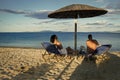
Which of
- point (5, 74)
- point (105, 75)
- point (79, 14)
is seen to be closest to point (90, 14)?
point (79, 14)

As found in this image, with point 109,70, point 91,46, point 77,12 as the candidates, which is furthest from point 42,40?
point 109,70

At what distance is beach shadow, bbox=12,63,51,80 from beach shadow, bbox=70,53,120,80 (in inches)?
35.3

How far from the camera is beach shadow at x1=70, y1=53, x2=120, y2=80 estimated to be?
6582mm

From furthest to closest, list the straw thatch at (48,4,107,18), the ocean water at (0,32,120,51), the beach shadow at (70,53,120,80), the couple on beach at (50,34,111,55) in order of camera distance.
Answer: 1. the ocean water at (0,32,120,51)
2. the couple on beach at (50,34,111,55)
3. the straw thatch at (48,4,107,18)
4. the beach shadow at (70,53,120,80)

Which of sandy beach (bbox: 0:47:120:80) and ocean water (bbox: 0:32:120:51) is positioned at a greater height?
sandy beach (bbox: 0:47:120:80)

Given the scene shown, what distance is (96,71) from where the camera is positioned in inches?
289

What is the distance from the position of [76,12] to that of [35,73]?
11.1 ft

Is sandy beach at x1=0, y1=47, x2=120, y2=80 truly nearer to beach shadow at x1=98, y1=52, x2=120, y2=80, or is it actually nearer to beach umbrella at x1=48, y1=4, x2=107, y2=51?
beach shadow at x1=98, y1=52, x2=120, y2=80

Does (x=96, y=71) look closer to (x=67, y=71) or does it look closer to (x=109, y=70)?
(x=109, y=70)

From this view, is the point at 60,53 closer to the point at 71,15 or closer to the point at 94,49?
the point at 94,49

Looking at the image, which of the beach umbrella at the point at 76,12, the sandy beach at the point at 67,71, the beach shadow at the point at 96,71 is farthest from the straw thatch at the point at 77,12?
the beach shadow at the point at 96,71

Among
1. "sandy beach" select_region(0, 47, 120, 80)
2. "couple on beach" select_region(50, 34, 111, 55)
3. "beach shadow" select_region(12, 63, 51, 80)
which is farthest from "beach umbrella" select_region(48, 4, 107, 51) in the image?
"beach shadow" select_region(12, 63, 51, 80)

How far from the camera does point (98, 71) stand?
24.1 feet

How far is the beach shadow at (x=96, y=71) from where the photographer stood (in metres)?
6.58
